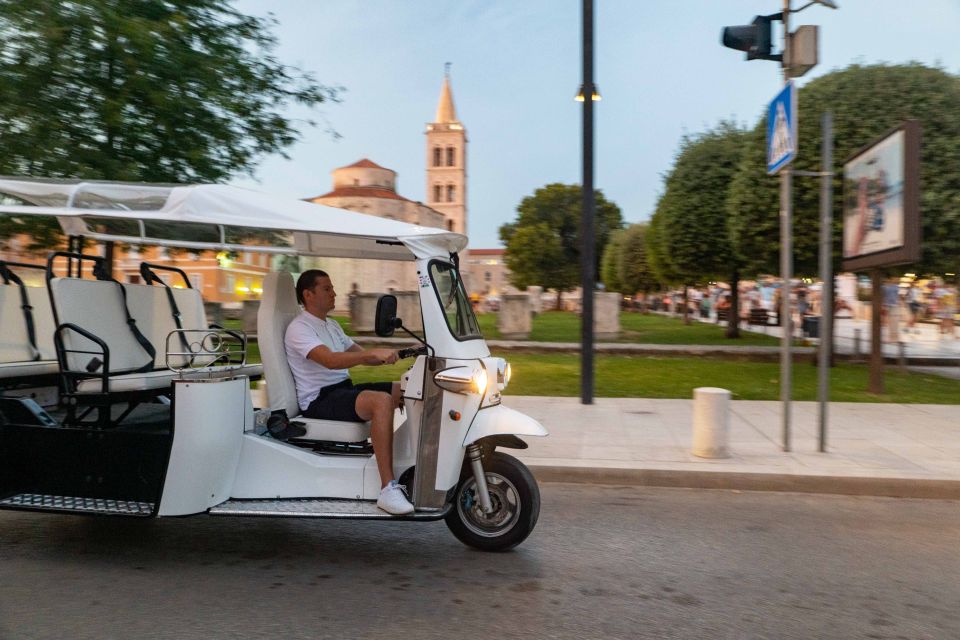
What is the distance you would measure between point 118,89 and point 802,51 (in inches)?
335

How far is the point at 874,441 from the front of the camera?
8.04 meters

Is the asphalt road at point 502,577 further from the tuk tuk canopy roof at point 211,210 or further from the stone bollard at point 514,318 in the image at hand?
the stone bollard at point 514,318

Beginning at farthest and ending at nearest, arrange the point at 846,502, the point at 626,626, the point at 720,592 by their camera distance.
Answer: the point at 846,502
the point at 720,592
the point at 626,626

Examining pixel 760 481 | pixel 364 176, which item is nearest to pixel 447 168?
pixel 364 176

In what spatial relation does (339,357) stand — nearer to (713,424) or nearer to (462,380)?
(462,380)

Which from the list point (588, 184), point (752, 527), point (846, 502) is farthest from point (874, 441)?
point (588, 184)

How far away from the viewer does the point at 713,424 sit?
23.6 ft

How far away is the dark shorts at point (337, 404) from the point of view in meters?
4.73

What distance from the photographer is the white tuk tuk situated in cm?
435

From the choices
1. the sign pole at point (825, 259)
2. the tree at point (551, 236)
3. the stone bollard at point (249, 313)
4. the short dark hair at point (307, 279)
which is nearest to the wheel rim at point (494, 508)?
the short dark hair at point (307, 279)

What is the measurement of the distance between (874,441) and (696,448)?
225cm

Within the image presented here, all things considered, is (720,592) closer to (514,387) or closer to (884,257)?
(884,257)

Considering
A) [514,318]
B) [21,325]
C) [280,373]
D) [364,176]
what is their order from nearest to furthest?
[280,373] < [21,325] < [514,318] < [364,176]

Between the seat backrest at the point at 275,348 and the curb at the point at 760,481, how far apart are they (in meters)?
2.75
